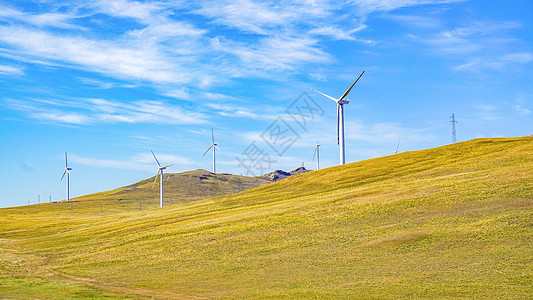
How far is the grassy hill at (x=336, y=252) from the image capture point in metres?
27.7

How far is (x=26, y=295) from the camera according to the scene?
28656 mm

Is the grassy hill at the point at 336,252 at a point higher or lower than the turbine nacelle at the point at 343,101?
lower

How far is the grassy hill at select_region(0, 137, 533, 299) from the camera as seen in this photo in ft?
90.9

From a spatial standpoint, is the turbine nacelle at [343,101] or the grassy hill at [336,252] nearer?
the grassy hill at [336,252]

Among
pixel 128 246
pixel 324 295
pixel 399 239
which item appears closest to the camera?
pixel 324 295

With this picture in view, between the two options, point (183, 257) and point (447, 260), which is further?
point (183, 257)

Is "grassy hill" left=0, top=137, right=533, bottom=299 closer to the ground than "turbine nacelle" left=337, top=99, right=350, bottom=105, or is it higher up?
closer to the ground

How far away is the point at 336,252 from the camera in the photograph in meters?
36.5

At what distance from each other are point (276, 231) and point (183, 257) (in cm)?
979

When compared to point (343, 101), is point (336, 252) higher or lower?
lower

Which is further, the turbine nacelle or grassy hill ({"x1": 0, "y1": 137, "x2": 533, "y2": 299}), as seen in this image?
the turbine nacelle

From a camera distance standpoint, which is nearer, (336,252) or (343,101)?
(336,252)

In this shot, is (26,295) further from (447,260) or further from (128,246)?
(447,260)

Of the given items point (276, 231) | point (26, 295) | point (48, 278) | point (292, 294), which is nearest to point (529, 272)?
point (292, 294)
